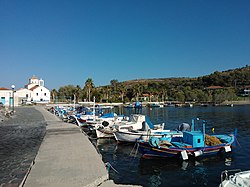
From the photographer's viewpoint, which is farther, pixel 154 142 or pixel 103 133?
pixel 103 133

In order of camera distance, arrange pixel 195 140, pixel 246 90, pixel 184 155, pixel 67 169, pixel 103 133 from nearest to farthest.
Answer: pixel 67 169 < pixel 184 155 < pixel 195 140 < pixel 103 133 < pixel 246 90

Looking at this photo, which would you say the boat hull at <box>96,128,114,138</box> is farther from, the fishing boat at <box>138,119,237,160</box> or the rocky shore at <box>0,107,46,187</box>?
the fishing boat at <box>138,119,237,160</box>

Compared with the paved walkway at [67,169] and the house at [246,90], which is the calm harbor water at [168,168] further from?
the house at [246,90]

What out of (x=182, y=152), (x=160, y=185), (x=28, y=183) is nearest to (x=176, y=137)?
(x=182, y=152)

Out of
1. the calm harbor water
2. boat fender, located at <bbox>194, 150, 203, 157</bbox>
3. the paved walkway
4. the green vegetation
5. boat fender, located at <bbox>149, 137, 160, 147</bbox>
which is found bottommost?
the calm harbor water

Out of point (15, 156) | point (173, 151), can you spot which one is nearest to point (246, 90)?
point (173, 151)

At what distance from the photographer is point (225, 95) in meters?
139

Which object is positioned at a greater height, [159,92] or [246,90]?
[246,90]

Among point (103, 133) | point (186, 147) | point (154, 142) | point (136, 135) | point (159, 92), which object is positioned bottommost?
A: point (103, 133)

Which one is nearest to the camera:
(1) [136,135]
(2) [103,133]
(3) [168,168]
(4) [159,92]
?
(3) [168,168]

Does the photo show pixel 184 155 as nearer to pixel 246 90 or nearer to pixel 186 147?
pixel 186 147

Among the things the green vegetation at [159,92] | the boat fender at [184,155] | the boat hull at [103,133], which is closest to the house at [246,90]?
the green vegetation at [159,92]

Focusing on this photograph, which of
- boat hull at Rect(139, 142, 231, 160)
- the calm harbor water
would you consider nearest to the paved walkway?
the calm harbor water

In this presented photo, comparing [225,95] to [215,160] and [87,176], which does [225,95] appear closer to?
[215,160]
